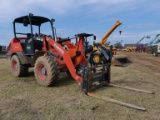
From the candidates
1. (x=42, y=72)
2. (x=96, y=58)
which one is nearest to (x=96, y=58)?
(x=96, y=58)

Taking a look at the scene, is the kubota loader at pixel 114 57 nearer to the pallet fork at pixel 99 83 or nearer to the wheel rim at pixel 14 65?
the pallet fork at pixel 99 83

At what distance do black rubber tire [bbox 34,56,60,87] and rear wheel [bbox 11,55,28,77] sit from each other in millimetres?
1538

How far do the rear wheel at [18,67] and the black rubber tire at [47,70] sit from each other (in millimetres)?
1538

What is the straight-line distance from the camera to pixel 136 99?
5.10 m

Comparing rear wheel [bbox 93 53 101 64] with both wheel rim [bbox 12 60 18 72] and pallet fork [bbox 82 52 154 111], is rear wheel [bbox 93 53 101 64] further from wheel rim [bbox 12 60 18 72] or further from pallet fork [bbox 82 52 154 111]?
wheel rim [bbox 12 60 18 72]

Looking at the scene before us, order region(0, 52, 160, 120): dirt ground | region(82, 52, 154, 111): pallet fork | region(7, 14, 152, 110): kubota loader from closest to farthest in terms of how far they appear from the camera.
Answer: region(0, 52, 160, 120): dirt ground
region(82, 52, 154, 111): pallet fork
region(7, 14, 152, 110): kubota loader

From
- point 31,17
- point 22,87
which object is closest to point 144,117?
point 22,87

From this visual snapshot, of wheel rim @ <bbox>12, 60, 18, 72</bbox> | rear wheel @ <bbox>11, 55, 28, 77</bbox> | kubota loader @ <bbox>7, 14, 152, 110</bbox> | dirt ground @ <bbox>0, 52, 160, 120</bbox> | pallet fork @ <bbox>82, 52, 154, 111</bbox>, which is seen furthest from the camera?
wheel rim @ <bbox>12, 60, 18, 72</bbox>

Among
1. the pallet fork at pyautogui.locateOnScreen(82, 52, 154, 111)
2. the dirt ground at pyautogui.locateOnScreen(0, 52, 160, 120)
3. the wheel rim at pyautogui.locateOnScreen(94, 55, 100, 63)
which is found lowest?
the dirt ground at pyautogui.locateOnScreen(0, 52, 160, 120)

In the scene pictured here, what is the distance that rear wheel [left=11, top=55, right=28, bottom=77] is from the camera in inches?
310

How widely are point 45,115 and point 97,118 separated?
1.02m

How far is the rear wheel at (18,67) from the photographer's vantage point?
7.86 m

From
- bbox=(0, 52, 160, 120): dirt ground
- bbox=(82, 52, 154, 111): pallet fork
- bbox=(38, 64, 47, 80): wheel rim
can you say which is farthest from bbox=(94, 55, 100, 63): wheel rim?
bbox=(38, 64, 47, 80): wheel rim

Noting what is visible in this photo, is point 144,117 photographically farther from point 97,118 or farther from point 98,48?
point 98,48
